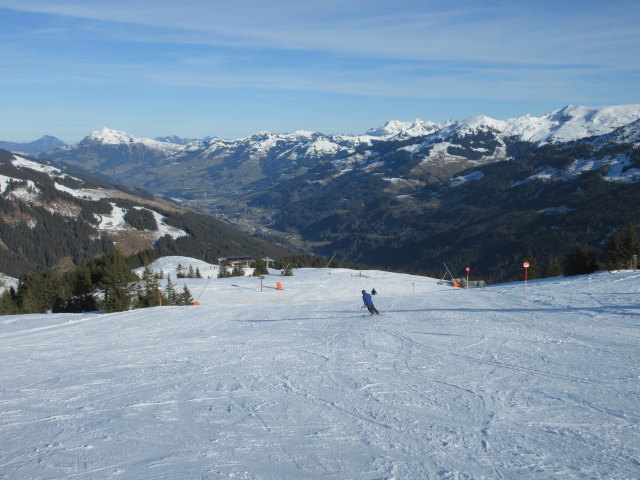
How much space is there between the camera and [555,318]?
74.7ft

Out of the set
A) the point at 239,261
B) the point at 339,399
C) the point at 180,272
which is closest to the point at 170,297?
the point at 180,272

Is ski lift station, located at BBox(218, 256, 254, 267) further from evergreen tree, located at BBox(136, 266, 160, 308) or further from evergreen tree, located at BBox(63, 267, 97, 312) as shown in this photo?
evergreen tree, located at BBox(136, 266, 160, 308)

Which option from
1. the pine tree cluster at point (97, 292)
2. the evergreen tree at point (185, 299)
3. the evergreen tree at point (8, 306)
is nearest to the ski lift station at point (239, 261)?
the pine tree cluster at point (97, 292)

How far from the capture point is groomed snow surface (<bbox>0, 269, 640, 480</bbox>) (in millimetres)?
8977

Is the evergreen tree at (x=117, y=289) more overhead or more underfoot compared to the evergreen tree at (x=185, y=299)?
more overhead

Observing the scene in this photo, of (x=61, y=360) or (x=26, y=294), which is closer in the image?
(x=61, y=360)

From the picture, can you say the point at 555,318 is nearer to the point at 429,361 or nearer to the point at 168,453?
the point at 429,361

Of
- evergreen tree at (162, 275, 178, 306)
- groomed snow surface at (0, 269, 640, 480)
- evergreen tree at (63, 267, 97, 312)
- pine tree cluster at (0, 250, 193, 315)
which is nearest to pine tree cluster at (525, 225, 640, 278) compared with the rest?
groomed snow surface at (0, 269, 640, 480)

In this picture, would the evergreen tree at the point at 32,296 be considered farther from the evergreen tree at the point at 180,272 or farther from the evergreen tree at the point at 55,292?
the evergreen tree at the point at 180,272

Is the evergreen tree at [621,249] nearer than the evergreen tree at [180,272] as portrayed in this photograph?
Yes

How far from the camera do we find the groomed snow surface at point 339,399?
8977 millimetres

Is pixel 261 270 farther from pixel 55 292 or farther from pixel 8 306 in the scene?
pixel 8 306

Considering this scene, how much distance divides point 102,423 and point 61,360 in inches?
375

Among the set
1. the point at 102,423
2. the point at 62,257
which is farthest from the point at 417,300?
the point at 62,257
